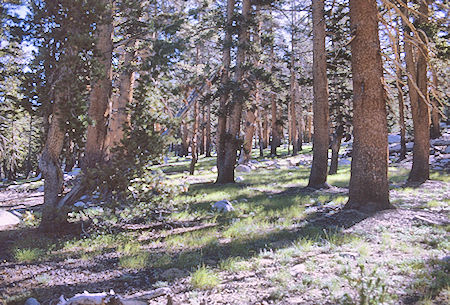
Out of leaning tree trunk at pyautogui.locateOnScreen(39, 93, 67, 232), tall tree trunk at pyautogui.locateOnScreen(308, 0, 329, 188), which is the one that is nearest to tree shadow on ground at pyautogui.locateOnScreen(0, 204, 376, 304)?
leaning tree trunk at pyautogui.locateOnScreen(39, 93, 67, 232)

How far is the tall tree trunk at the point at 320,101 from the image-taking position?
10352 mm

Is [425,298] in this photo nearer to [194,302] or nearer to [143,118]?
[194,302]

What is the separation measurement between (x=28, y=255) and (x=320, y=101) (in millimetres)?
9072

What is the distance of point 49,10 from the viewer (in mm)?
5520

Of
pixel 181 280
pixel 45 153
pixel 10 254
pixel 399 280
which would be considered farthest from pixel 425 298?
pixel 45 153

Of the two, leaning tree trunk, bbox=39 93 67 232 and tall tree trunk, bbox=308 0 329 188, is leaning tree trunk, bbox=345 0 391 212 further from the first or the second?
leaning tree trunk, bbox=39 93 67 232

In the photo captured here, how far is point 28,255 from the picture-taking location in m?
4.59

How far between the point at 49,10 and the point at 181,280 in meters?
5.21

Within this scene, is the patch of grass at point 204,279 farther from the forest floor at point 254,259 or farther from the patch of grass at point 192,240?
the patch of grass at point 192,240

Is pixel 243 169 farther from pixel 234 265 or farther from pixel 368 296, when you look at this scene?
pixel 368 296

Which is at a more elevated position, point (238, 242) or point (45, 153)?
point (45, 153)

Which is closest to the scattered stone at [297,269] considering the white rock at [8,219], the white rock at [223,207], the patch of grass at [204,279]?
the patch of grass at [204,279]

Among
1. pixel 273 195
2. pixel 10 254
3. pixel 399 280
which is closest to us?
pixel 399 280

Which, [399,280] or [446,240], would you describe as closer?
[399,280]
